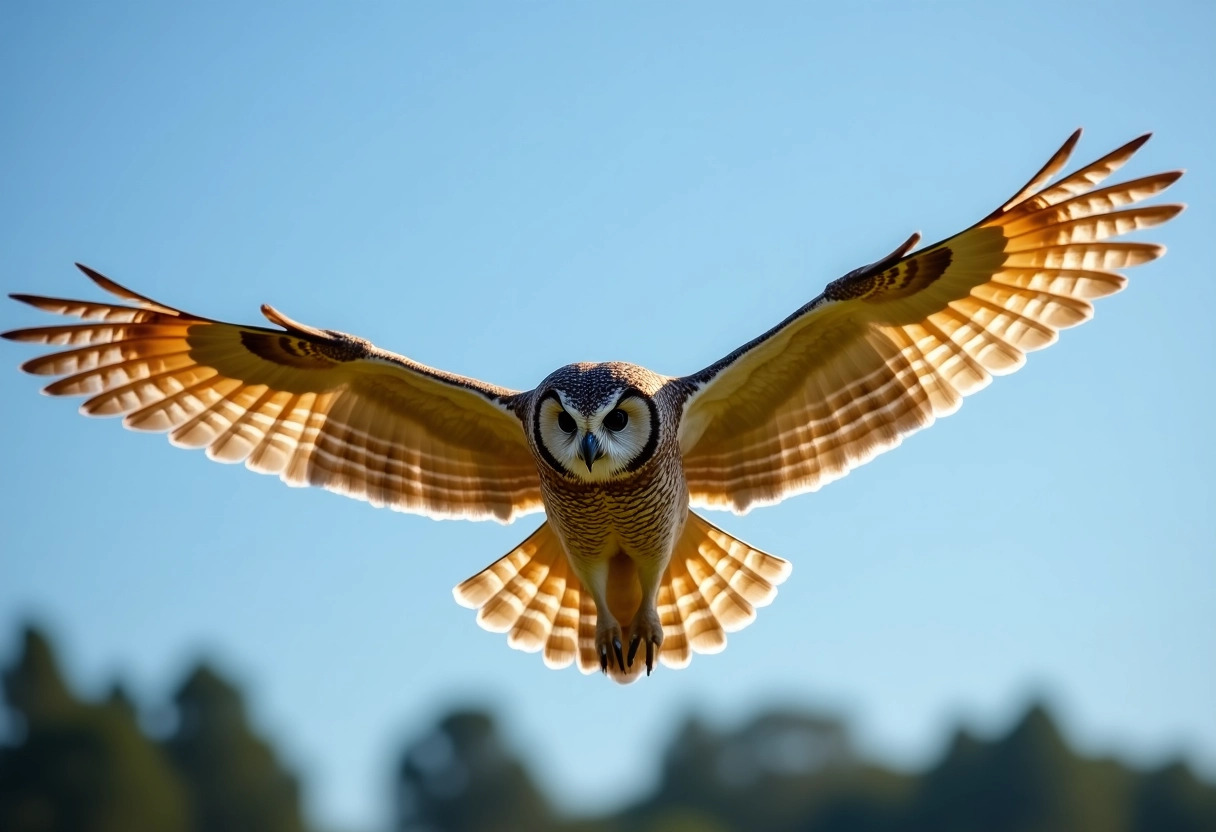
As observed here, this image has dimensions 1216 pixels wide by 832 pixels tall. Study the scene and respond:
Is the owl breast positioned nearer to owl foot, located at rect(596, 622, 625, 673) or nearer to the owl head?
the owl head

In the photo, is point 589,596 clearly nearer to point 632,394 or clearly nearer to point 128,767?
point 632,394

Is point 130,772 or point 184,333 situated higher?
point 130,772

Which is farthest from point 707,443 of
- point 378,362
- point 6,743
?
point 6,743

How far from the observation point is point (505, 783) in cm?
6122

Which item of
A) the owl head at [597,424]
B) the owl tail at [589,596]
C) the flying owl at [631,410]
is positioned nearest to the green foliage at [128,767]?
the owl tail at [589,596]

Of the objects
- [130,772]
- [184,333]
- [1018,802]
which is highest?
[130,772]

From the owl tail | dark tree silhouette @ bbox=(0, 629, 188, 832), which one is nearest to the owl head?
the owl tail

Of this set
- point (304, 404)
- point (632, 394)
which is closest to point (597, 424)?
point (632, 394)

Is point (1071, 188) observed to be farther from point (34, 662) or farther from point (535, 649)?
point (34, 662)

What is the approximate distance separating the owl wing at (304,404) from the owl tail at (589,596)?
17.0 inches

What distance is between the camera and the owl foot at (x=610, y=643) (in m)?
9.07

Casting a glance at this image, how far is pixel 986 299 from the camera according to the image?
881 centimetres

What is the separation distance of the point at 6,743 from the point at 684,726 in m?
26.2

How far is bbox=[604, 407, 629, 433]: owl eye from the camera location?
26.9 feet
